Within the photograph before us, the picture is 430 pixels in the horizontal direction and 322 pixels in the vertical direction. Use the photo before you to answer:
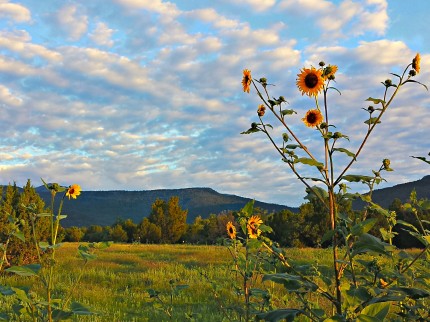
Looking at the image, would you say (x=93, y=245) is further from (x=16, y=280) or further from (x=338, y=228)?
(x=16, y=280)

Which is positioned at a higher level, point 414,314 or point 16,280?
point 414,314

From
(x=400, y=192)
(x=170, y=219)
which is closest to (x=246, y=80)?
(x=170, y=219)

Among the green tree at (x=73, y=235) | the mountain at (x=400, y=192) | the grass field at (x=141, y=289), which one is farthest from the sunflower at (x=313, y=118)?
the mountain at (x=400, y=192)

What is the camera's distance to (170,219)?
41.6m

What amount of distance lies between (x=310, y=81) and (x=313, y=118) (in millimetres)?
253

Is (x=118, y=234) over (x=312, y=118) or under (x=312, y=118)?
under

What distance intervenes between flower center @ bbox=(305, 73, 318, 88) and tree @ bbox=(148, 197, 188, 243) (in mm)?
39473

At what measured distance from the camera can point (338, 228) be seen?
196 cm

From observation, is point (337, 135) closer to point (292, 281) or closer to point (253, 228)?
point (292, 281)

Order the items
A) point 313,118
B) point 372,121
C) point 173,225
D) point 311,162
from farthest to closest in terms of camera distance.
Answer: point 173,225, point 313,118, point 372,121, point 311,162

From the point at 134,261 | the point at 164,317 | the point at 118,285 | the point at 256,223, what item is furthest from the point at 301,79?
the point at 134,261

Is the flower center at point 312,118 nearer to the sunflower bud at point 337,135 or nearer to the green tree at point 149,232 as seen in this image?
the sunflower bud at point 337,135

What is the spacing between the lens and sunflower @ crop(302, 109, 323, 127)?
235 cm

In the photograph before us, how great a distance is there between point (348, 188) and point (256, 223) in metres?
0.66
